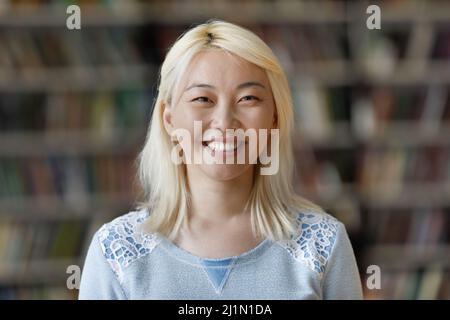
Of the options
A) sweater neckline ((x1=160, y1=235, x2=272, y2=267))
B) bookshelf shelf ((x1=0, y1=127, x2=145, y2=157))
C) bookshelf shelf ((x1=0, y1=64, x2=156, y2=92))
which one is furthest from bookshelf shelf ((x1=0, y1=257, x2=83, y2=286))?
sweater neckline ((x1=160, y1=235, x2=272, y2=267))

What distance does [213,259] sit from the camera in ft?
3.42

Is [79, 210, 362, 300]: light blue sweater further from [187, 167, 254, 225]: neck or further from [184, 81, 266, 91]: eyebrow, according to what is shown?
[184, 81, 266, 91]: eyebrow

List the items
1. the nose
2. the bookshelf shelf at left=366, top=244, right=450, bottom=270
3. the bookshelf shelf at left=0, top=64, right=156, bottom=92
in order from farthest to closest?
the bookshelf shelf at left=366, top=244, right=450, bottom=270
the bookshelf shelf at left=0, top=64, right=156, bottom=92
the nose

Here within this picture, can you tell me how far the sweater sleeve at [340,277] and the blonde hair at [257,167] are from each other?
3.0 inches

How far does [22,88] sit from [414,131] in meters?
1.57

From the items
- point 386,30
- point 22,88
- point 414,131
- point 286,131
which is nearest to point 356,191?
point 414,131

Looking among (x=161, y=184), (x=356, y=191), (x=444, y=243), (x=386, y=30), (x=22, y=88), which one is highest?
(x=386, y=30)

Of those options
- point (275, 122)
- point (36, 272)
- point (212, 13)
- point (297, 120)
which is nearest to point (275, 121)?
point (275, 122)

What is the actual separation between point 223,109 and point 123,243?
25 centimetres

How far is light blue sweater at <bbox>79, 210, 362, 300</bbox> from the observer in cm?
103

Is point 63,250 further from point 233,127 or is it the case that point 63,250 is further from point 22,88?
point 233,127

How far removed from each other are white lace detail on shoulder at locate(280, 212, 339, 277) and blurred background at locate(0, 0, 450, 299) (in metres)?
1.69
